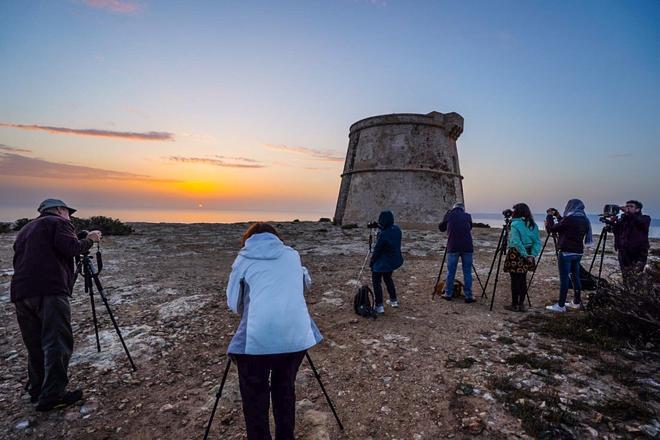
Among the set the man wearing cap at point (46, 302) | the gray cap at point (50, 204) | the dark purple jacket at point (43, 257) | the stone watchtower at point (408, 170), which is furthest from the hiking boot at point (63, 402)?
the stone watchtower at point (408, 170)

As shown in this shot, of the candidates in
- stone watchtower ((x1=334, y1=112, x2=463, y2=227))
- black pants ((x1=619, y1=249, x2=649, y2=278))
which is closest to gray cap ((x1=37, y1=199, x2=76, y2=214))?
black pants ((x1=619, y1=249, x2=649, y2=278))

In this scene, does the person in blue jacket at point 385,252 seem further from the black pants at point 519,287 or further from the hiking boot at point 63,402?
the hiking boot at point 63,402

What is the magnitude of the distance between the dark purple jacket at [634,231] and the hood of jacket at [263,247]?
7208mm

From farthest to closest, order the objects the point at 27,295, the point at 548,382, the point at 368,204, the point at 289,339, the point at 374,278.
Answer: the point at 368,204 → the point at 374,278 → the point at 548,382 → the point at 27,295 → the point at 289,339

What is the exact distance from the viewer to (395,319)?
5867mm

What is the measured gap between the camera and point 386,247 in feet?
20.1

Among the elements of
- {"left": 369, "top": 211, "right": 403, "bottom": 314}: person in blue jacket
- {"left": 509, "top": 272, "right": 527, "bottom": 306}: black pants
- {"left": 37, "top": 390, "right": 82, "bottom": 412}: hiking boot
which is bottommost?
{"left": 37, "top": 390, "right": 82, "bottom": 412}: hiking boot

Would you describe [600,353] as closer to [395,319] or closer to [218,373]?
[395,319]

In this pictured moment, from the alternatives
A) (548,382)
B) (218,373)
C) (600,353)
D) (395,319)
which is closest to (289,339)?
(218,373)

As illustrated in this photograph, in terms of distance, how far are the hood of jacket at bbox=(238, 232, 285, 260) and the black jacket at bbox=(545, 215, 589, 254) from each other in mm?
5760

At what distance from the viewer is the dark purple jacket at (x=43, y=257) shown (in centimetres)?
330

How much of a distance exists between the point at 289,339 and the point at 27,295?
288 cm

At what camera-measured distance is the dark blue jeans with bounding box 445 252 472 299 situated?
676 centimetres

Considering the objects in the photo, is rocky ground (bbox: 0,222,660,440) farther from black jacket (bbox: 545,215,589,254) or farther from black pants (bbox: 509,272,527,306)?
black jacket (bbox: 545,215,589,254)
